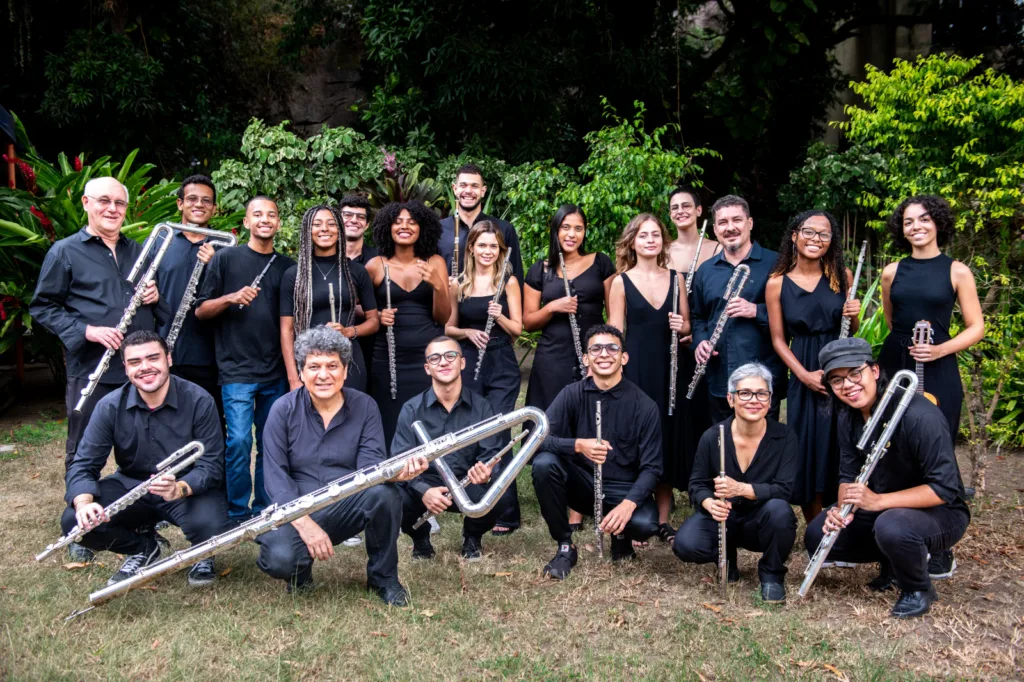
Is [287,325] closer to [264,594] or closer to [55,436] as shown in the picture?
[264,594]

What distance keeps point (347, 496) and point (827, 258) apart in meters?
2.51

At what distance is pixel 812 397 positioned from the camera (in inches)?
166

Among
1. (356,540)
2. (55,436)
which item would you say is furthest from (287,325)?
(55,436)

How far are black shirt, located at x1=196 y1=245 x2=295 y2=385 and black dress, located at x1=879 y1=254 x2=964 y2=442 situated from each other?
3.07 meters

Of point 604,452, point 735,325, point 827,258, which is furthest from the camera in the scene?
point 735,325

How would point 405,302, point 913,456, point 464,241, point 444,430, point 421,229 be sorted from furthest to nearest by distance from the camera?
point 464,241
point 421,229
point 405,302
point 444,430
point 913,456

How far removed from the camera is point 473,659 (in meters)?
3.21

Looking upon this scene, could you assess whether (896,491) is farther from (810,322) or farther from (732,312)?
(732,312)

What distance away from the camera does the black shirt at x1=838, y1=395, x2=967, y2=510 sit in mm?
3518

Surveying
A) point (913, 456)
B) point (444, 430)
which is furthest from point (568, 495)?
point (913, 456)

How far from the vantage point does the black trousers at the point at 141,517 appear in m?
3.75

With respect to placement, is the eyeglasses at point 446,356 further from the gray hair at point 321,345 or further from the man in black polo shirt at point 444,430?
the gray hair at point 321,345

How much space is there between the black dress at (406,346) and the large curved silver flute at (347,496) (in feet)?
3.55

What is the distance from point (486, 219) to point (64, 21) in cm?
839
